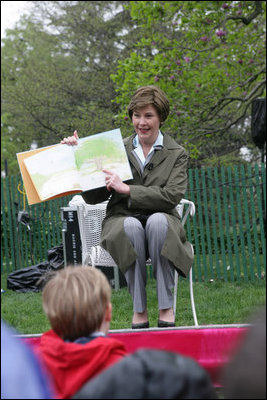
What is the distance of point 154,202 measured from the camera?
3.38 metres

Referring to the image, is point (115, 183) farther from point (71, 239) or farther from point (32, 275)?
point (32, 275)

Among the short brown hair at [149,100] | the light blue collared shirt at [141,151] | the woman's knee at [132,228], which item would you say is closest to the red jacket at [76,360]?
the woman's knee at [132,228]

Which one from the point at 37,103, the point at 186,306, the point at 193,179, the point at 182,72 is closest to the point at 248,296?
the point at 186,306

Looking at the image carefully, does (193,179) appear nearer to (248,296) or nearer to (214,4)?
(248,296)

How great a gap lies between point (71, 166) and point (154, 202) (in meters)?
0.53

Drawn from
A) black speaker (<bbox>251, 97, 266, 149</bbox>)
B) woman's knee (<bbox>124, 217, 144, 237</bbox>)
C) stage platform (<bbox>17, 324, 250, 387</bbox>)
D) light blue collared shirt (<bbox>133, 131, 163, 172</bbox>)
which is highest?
black speaker (<bbox>251, 97, 266, 149</bbox>)

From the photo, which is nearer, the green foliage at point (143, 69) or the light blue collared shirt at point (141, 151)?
the light blue collared shirt at point (141, 151)

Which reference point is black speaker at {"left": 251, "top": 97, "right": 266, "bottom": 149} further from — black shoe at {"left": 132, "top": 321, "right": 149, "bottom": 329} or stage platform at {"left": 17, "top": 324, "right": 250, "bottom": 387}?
stage platform at {"left": 17, "top": 324, "right": 250, "bottom": 387}

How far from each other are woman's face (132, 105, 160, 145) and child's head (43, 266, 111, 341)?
1992mm

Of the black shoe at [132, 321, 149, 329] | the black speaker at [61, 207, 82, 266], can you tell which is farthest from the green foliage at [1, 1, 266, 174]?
the black shoe at [132, 321, 149, 329]

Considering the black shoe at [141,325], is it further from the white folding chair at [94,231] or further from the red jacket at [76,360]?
the red jacket at [76,360]

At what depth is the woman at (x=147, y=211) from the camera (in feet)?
10.8

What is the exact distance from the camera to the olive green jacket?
3285mm

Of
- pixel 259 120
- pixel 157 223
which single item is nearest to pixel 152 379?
pixel 157 223
